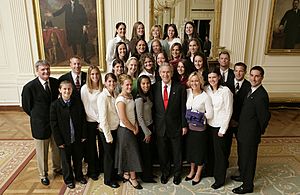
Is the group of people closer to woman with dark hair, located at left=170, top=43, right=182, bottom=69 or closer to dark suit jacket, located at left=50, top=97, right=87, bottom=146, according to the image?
dark suit jacket, located at left=50, top=97, right=87, bottom=146

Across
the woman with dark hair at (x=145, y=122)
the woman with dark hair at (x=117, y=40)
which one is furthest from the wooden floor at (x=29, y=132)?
the woman with dark hair at (x=117, y=40)

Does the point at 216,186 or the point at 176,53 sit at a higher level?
the point at 176,53

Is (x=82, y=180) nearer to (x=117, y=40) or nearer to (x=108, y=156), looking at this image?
(x=108, y=156)

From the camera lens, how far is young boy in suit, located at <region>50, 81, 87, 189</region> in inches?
143

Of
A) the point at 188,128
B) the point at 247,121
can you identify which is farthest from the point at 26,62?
the point at 247,121

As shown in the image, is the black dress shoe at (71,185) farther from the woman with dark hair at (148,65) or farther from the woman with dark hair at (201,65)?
the woman with dark hair at (201,65)

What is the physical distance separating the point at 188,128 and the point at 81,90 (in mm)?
1591

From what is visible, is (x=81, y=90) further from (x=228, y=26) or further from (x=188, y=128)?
(x=228, y=26)

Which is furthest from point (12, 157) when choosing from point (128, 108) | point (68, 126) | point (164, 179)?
point (164, 179)

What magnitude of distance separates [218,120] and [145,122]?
3.26 feet

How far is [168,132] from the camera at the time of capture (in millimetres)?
3877

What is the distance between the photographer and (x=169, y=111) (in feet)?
12.4

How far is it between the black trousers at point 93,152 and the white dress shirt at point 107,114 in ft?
0.73

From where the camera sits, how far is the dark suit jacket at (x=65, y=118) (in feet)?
12.0
